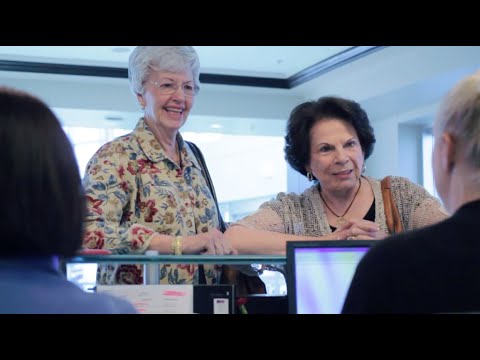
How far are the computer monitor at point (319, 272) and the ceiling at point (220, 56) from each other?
21.2 feet

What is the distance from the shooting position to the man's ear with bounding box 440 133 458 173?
143 cm

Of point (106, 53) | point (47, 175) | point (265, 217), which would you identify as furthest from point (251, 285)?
point (106, 53)

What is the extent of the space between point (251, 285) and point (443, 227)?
810mm

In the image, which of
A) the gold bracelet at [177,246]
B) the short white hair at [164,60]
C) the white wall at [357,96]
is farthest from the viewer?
the white wall at [357,96]

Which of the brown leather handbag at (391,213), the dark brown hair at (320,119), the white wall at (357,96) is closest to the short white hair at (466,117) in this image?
the brown leather handbag at (391,213)

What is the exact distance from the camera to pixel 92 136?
11.1 meters

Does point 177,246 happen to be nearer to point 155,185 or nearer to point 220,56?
point 155,185

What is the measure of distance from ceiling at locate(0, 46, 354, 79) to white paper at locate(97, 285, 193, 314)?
6.47 meters

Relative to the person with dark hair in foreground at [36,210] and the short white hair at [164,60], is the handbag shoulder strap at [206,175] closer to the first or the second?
the short white hair at [164,60]

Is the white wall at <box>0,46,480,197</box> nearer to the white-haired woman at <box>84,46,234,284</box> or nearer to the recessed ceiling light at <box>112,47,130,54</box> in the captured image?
the recessed ceiling light at <box>112,47,130,54</box>

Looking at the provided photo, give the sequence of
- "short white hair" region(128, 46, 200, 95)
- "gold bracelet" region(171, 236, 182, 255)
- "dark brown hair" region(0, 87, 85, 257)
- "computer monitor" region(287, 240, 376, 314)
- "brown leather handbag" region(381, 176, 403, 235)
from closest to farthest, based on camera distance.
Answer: "dark brown hair" region(0, 87, 85, 257)
"computer monitor" region(287, 240, 376, 314)
"gold bracelet" region(171, 236, 182, 255)
"brown leather handbag" region(381, 176, 403, 235)
"short white hair" region(128, 46, 200, 95)

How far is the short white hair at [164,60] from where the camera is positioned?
8.85 ft

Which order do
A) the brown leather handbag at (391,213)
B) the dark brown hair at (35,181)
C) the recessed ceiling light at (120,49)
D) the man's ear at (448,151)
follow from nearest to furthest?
the dark brown hair at (35,181)
the man's ear at (448,151)
the brown leather handbag at (391,213)
the recessed ceiling light at (120,49)

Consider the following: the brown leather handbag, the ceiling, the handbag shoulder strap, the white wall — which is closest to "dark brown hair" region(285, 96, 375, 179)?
the brown leather handbag
